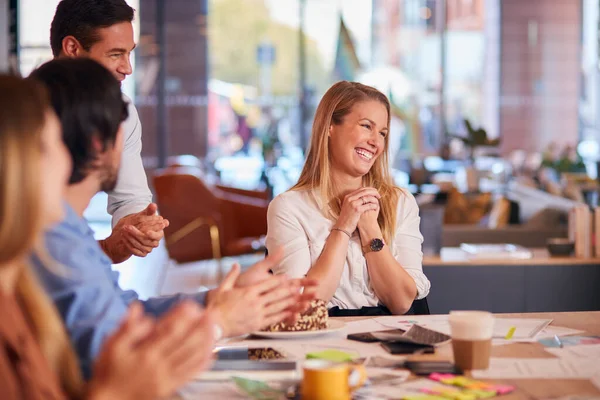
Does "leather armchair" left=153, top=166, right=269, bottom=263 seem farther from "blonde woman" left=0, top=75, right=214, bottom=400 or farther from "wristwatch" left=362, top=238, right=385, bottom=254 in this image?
"blonde woman" left=0, top=75, right=214, bottom=400

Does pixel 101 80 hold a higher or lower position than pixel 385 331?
higher

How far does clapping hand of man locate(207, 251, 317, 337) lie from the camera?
6.17 ft

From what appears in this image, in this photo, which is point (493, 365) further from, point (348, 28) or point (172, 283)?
point (348, 28)

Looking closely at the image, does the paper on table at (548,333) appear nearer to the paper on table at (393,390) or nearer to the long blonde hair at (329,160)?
the paper on table at (393,390)

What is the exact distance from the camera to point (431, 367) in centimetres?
192

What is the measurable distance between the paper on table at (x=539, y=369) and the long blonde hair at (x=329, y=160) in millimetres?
1072

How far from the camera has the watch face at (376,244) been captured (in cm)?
290

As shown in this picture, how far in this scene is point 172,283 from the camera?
25.5 ft

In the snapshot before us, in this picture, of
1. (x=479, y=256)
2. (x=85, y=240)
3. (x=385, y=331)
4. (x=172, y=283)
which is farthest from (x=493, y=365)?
(x=172, y=283)

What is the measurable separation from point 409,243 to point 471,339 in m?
1.12

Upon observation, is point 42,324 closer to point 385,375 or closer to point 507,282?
point 385,375

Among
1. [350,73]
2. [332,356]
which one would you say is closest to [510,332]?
[332,356]

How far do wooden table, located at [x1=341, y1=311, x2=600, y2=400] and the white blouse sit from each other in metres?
0.38

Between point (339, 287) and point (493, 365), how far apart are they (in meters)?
0.97
